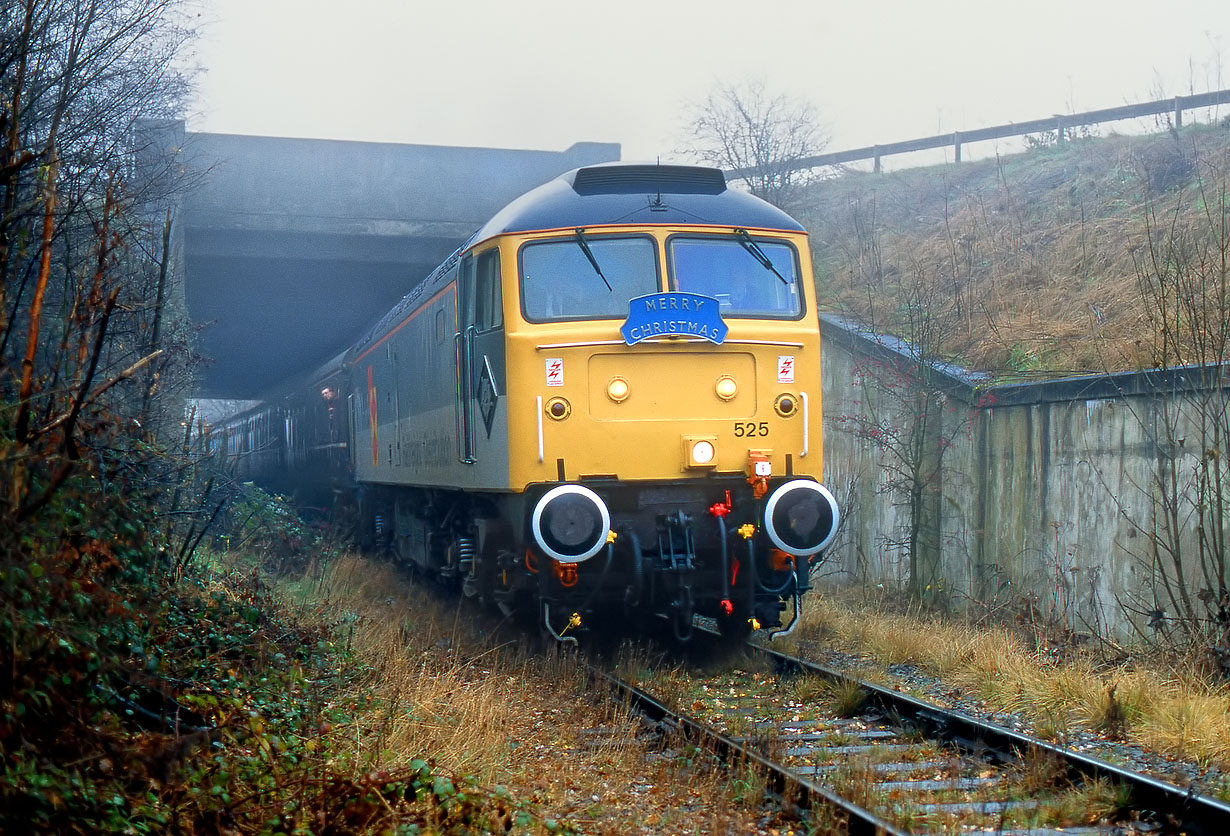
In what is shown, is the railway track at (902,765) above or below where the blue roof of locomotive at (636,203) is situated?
below

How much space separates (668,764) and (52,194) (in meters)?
3.84

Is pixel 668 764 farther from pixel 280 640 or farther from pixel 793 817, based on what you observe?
pixel 280 640

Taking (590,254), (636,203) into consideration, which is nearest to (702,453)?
(590,254)

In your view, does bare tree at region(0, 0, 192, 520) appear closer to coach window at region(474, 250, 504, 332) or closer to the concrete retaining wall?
coach window at region(474, 250, 504, 332)

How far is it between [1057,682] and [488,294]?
15.2 ft

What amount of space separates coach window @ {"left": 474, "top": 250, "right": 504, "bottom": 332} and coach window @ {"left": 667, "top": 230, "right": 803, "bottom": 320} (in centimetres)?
125

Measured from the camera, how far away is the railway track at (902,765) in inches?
198

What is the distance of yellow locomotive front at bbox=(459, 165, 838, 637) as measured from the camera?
27.1ft

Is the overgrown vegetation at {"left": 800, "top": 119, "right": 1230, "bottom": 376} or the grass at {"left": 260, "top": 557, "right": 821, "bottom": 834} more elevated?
the overgrown vegetation at {"left": 800, "top": 119, "right": 1230, "bottom": 376}

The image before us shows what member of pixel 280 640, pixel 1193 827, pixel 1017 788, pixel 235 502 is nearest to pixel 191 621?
pixel 280 640

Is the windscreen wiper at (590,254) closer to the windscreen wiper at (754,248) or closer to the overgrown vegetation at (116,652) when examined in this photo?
the windscreen wiper at (754,248)

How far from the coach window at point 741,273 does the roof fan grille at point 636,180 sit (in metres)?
0.50

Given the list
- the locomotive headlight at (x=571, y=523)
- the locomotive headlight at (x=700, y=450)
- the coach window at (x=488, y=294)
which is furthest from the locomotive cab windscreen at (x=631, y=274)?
the locomotive headlight at (x=571, y=523)

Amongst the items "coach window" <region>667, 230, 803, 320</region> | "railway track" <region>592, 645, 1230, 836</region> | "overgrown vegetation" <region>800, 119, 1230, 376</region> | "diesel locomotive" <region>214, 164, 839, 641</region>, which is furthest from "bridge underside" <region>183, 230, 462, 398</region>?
"railway track" <region>592, 645, 1230, 836</region>
